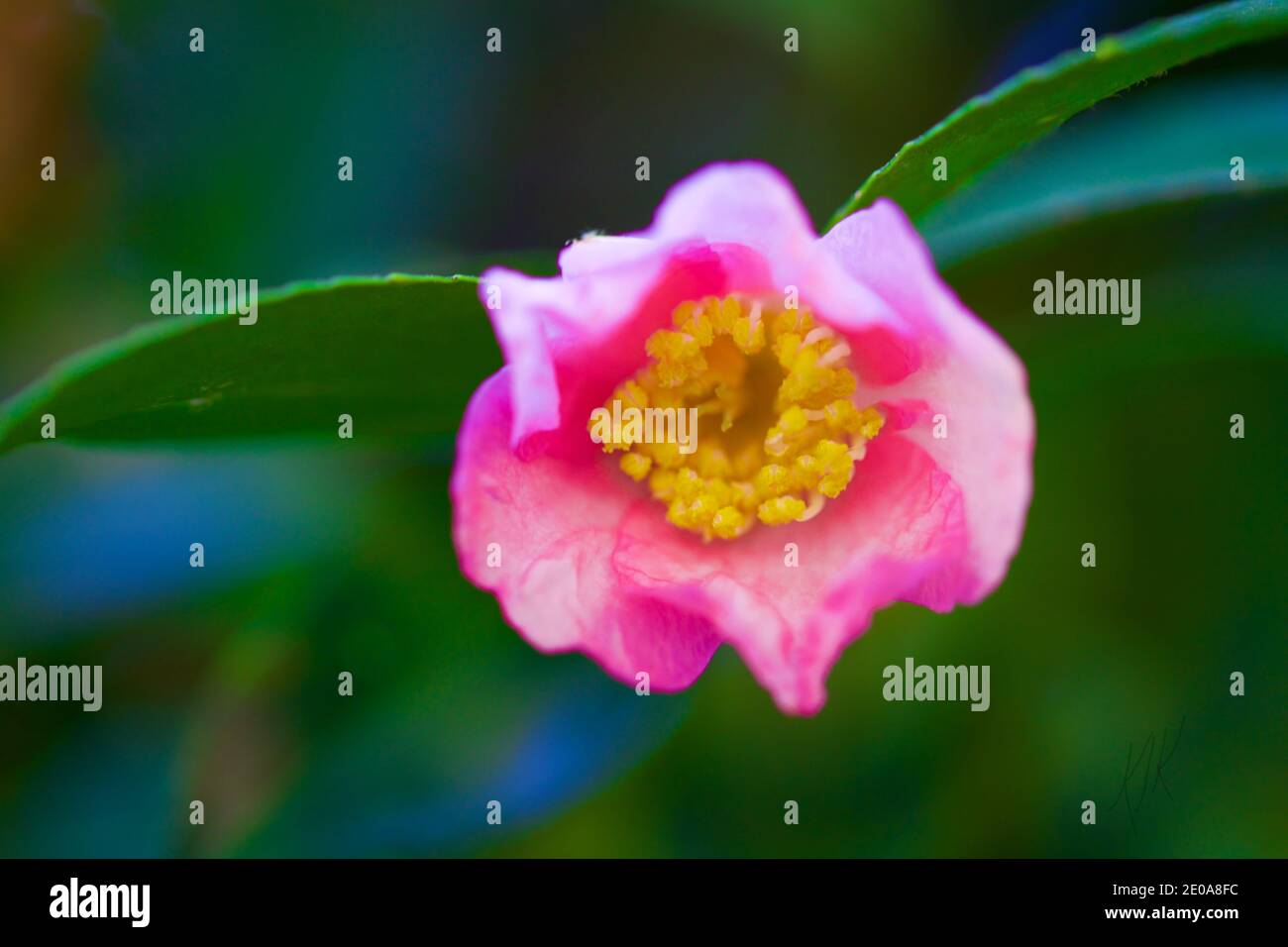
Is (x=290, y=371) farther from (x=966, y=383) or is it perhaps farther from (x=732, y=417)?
(x=966, y=383)

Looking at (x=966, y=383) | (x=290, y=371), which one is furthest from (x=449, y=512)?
(x=966, y=383)

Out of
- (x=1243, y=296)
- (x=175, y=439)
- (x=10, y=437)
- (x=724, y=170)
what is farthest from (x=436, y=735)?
(x=1243, y=296)

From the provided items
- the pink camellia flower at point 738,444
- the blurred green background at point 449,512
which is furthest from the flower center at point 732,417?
the blurred green background at point 449,512
